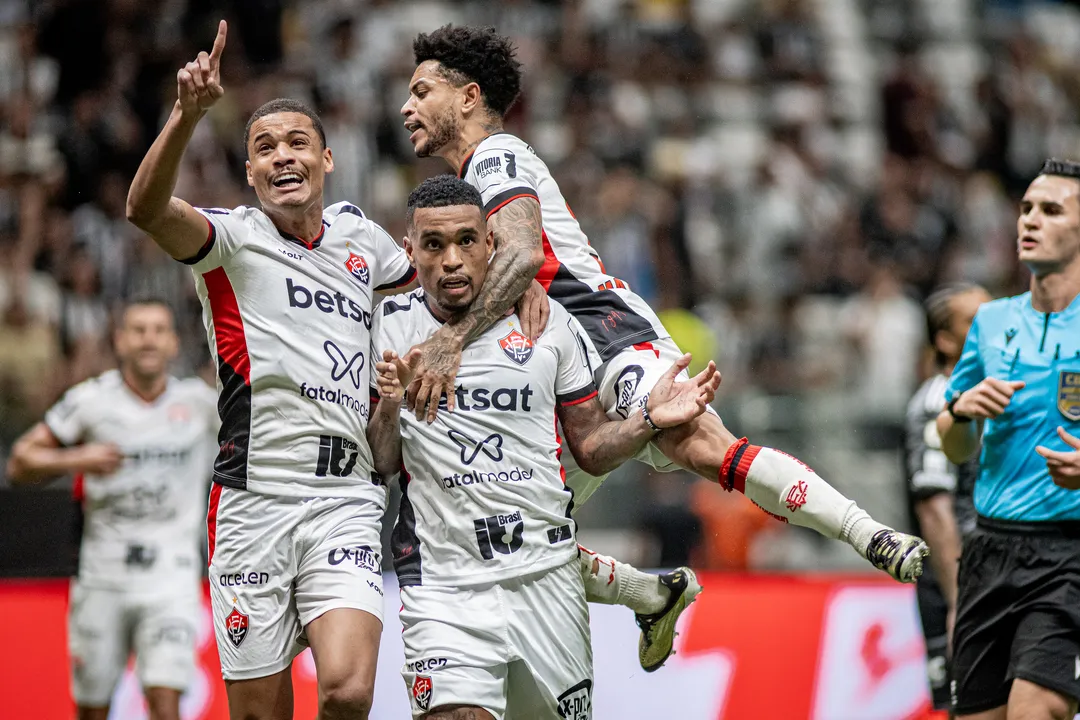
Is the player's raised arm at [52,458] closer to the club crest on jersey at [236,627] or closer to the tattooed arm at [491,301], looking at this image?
the club crest on jersey at [236,627]

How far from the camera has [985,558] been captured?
6.20 m

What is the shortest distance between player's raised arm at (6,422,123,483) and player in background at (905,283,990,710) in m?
4.70

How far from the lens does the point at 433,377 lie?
210 inches

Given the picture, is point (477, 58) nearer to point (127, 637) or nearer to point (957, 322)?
point (957, 322)

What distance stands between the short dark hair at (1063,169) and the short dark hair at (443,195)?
2763mm

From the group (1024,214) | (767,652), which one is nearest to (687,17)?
(767,652)

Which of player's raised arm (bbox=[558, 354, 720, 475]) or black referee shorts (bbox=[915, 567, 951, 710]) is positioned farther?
black referee shorts (bbox=[915, 567, 951, 710])

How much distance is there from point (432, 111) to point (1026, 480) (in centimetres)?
320

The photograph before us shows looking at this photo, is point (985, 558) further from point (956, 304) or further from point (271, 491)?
point (271, 491)

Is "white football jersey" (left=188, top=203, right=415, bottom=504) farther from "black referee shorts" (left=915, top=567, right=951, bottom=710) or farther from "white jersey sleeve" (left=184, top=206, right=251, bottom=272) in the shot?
"black referee shorts" (left=915, top=567, right=951, bottom=710)

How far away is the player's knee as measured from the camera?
5121mm

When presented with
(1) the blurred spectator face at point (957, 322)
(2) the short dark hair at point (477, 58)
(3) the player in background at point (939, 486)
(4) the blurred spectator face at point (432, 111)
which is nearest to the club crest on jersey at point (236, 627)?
(4) the blurred spectator face at point (432, 111)

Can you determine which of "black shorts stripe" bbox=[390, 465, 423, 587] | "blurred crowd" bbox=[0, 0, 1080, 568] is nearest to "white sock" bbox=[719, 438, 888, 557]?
"black shorts stripe" bbox=[390, 465, 423, 587]

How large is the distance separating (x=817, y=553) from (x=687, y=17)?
7.92 m
